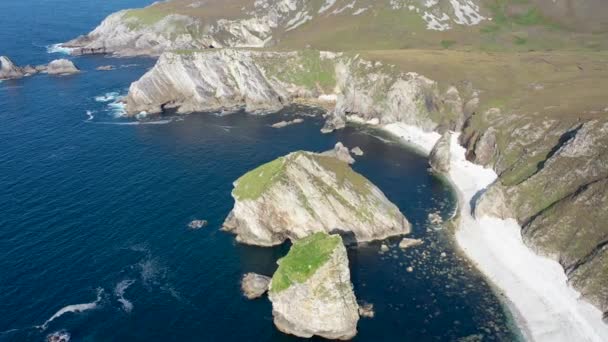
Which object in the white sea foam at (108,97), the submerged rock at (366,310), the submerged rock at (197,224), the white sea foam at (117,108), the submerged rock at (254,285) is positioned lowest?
the submerged rock at (366,310)

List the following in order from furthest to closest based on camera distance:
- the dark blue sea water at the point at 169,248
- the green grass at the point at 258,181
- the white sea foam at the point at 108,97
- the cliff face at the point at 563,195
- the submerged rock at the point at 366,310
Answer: the white sea foam at the point at 108,97 < the green grass at the point at 258,181 < the cliff face at the point at 563,195 < the submerged rock at the point at 366,310 < the dark blue sea water at the point at 169,248

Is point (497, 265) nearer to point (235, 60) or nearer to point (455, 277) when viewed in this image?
point (455, 277)

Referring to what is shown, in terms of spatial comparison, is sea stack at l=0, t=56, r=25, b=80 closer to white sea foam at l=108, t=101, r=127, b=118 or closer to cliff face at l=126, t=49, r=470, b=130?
white sea foam at l=108, t=101, r=127, b=118

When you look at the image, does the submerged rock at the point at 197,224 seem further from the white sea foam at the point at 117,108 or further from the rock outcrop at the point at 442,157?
the white sea foam at the point at 117,108

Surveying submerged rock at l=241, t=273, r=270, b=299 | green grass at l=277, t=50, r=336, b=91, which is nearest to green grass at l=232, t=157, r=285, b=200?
submerged rock at l=241, t=273, r=270, b=299

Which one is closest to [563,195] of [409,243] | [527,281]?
[527,281]

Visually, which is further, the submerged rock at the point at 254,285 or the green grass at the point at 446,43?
the green grass at the point at 446,43

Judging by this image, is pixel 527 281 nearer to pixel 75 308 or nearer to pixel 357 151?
pixel 357 151

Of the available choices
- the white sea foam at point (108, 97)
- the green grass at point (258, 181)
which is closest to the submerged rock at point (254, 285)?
the green grass at point (258, 181)

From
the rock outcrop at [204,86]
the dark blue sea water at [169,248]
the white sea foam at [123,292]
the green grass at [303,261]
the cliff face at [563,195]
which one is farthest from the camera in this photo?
the rock outcrop at [204,86]
